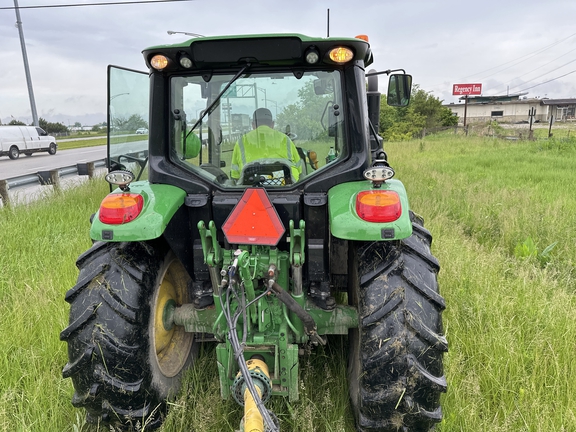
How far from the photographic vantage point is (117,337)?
1.91 m

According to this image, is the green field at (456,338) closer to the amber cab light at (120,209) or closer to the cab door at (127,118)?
the amber cab light at (120,209)

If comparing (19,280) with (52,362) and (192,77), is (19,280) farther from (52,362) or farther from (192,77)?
(192,77)

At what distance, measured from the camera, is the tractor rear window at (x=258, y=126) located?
2254 mm

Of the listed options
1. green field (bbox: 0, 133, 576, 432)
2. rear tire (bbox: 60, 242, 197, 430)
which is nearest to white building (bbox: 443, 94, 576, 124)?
green field (bbox: 0, 133, 576, 432)

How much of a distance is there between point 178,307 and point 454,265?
101 inches

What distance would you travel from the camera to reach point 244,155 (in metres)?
2.40

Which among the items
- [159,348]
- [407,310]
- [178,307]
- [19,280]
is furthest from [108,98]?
[407,310]

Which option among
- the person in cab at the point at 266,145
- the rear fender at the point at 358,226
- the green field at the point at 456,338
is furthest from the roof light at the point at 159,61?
the green field at the point at 456,338

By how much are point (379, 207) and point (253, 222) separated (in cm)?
61

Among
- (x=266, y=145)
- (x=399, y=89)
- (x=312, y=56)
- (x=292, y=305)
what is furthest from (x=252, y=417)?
(x=399, y=89)

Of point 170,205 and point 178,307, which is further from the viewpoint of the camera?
point 178,307

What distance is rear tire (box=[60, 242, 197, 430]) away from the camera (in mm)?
1911

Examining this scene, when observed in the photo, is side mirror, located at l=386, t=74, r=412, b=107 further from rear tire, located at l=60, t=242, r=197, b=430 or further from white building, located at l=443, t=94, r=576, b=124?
white building, located at l=443, t=94, r=576, b=124

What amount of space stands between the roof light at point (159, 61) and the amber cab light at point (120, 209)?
70 centimetres
